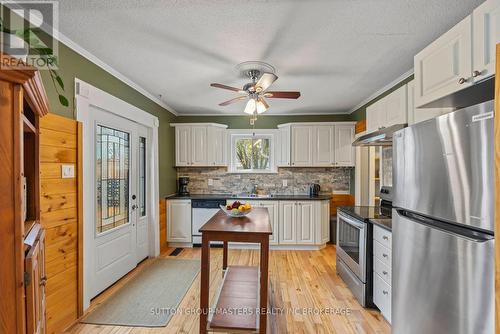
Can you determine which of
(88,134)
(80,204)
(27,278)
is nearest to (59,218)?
(80,204)

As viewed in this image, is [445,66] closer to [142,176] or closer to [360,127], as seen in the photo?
[360,127]

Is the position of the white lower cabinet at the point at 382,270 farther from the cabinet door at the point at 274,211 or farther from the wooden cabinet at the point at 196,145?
the wooden cabinet at the point at 196,145

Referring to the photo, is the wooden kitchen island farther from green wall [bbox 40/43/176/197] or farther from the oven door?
green wall [bbox 40/43/176/197]

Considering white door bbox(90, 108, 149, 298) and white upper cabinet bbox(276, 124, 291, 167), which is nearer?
white door bbox(90, 108, 149, 298)

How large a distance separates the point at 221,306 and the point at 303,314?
814mm

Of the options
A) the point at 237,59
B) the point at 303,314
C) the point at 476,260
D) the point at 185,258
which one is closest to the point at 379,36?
the point at 237,59

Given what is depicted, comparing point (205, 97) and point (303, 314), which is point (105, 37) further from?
point (303, 314)

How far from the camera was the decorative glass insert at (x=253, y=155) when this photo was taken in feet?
15.1

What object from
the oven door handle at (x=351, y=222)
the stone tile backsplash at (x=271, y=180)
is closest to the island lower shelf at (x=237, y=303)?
the oven door handle at (x=351, y=222)

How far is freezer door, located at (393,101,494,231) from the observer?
103cm

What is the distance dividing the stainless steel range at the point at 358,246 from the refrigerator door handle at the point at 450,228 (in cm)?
71

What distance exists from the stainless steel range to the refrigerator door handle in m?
0.71

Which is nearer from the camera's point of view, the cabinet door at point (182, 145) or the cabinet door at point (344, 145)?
the cabinet door at point (344, 145)

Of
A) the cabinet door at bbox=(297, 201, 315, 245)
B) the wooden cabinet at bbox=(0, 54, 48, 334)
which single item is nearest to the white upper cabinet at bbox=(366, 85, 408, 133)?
the cabinet door at bbox=(297, 201, 315, 245)
